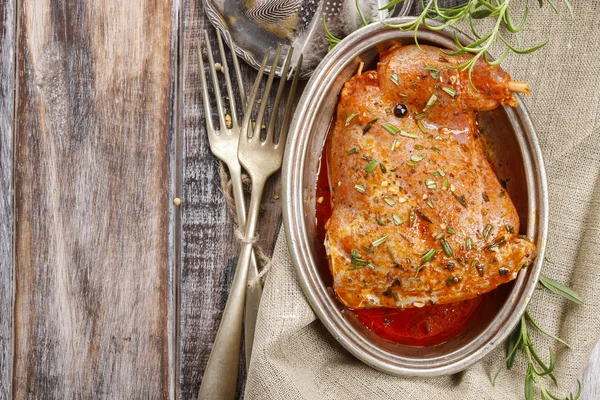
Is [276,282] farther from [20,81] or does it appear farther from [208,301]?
[20,81]

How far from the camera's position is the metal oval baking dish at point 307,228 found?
1.82 meters

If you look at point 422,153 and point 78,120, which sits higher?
point 422,153

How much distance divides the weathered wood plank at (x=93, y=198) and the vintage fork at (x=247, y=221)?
26 centimetres

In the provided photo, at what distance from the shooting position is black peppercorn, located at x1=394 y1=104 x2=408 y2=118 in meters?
1.78

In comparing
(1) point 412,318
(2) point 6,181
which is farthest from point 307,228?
(2) point 6,181

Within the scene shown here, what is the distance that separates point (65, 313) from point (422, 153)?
4.74 feet

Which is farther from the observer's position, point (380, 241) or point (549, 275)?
point (549, 275)

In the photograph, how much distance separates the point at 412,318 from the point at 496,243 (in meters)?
0.40

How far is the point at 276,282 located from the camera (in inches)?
74.9

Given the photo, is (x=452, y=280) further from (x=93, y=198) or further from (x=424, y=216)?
(x=93, y=198)

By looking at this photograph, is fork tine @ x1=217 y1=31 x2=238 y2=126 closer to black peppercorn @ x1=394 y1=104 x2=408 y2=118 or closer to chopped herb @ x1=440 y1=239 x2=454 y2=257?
black peppercorn @ x1=394 y1=104 x2=408 y2=118

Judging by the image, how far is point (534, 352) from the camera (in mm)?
1889

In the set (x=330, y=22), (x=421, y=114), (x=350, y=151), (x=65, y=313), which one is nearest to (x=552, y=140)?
(x=421, y=114)

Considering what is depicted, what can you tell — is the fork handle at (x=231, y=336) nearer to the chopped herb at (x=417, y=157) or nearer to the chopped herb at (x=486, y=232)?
the chopped herb at (x=417, y=157)
